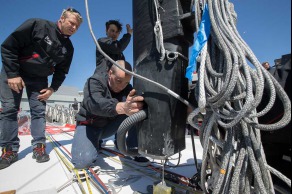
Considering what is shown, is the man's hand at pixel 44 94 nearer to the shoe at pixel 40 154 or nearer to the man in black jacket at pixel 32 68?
the man in black jacket at pixel 32 68

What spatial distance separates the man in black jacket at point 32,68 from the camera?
1652mm

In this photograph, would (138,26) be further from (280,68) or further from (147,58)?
(280,68)

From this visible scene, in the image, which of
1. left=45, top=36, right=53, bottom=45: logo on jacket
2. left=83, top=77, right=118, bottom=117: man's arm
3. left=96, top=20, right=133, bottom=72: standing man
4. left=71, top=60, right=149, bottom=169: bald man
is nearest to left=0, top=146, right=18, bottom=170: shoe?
left=71, top=60, right=149, bottom=169: bald man

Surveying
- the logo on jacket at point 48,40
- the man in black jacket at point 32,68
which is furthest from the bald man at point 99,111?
the logo on jacket at point 48,40

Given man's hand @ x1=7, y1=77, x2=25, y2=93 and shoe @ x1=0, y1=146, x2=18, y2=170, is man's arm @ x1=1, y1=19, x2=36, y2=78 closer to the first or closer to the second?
man's hand @ x1=7, y1=77, x2=25, y2=93

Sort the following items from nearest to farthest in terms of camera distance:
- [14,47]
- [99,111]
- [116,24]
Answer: [99,111] < [14,47] < [116,24]

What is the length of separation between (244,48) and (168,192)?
0.72 m

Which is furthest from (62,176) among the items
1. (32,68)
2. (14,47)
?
(14,47)

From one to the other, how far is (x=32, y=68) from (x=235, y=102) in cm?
190

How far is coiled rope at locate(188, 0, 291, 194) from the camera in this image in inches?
24.0

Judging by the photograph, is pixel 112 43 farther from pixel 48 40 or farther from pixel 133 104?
pixel 133 104

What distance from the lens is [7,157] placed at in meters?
1.57

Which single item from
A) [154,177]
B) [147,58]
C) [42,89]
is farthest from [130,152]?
[42,89]

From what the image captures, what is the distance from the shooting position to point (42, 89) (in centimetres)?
195
